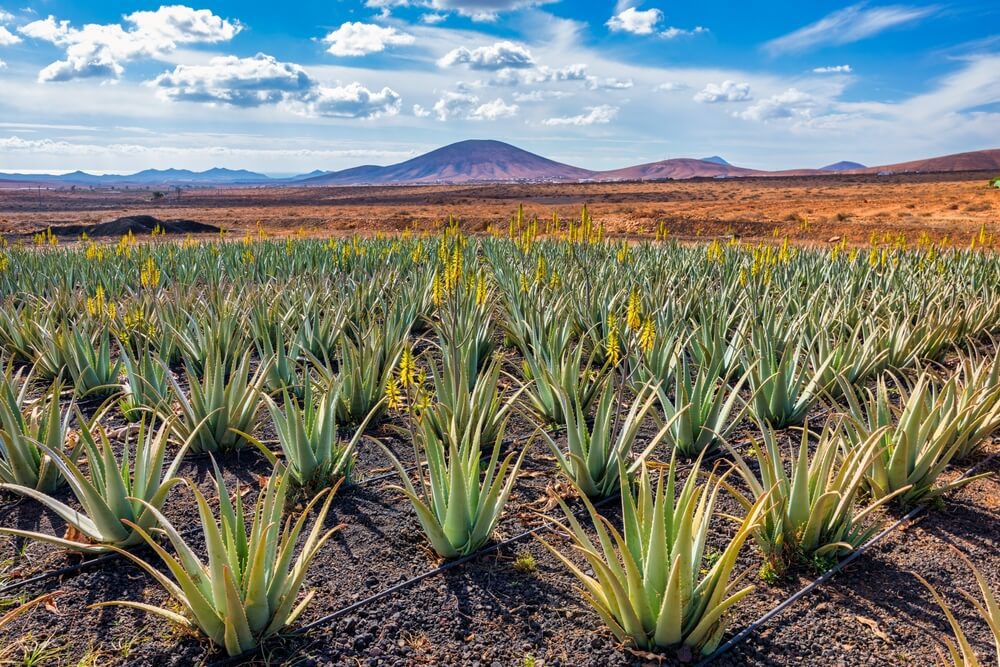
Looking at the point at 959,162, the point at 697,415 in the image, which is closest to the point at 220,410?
the point at 697,415

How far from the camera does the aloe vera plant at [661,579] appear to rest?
185cm

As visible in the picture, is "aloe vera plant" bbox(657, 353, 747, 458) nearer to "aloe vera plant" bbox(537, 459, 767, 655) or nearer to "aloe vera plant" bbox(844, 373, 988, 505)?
"aloe vera plant" bbox(844, 373, 988, 505)

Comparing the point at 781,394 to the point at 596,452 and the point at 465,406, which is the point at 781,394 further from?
the point at 465,406

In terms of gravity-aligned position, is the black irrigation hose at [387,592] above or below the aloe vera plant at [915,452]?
below

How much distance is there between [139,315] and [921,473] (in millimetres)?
5442

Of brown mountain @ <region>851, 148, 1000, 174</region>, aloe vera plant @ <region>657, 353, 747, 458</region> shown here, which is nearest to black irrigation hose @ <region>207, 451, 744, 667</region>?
aloe vera plant @ <region>657, 353, 747, 458</region>

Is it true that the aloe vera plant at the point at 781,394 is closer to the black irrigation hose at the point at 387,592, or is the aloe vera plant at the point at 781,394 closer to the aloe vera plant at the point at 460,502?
the black irrigation hose at the point at 387,592

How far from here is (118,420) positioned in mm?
3994

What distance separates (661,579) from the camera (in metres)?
1.94

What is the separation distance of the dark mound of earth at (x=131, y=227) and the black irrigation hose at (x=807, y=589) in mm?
25698

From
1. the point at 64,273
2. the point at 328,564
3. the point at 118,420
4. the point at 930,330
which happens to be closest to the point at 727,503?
the point at 328,564

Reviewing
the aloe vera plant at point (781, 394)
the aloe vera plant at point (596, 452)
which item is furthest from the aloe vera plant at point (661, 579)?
the aloe vera plant at point (781, 394)

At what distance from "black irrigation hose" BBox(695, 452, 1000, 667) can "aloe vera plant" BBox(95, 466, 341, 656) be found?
1.36 meters

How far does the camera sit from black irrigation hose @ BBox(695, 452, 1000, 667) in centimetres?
202
